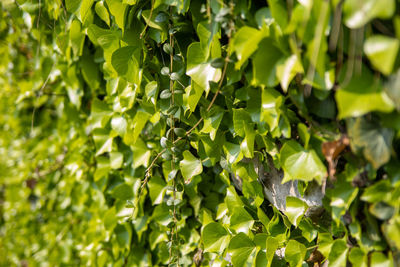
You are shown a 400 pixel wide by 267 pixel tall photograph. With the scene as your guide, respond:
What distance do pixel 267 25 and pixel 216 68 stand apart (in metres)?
0.15

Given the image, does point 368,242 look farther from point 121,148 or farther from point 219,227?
point 121,148

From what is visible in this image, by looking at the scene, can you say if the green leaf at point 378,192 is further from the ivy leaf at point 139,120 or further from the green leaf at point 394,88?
the ivy leaf at point 139,120

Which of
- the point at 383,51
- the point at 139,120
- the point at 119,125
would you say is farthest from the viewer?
the point at 119,125

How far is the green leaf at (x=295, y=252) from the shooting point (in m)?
0.81

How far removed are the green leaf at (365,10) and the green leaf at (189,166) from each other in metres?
0.55

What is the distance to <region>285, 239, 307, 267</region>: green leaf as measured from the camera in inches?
31.8

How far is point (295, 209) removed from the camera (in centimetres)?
79

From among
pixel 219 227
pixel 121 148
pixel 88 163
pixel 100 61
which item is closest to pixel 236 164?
pixel 219 227

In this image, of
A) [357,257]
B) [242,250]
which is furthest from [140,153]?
[357,257]

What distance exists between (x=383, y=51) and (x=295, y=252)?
520 millimetres

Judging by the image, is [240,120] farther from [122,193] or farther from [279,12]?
[122,193]

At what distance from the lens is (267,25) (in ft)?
2.22

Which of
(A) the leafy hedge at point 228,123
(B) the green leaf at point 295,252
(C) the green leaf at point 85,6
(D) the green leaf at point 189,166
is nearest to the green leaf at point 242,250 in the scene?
(A) the leafy hedge at point 228,123

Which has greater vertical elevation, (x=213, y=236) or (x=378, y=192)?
(x=378, y=192)
